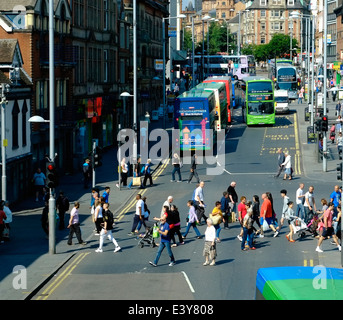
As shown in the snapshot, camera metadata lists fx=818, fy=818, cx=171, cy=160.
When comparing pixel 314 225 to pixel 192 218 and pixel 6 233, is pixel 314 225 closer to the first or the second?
pixel 192 218

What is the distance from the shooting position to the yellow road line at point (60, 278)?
67.3 feet

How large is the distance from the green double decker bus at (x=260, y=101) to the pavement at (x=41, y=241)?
1632 cm

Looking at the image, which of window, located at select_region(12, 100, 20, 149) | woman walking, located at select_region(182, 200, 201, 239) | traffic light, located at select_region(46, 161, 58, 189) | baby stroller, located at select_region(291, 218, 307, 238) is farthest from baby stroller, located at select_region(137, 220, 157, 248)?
window, located at select_region(12, 100, 20, 149)

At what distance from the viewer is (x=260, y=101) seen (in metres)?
65.2

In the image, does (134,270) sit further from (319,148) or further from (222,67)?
(222,67)

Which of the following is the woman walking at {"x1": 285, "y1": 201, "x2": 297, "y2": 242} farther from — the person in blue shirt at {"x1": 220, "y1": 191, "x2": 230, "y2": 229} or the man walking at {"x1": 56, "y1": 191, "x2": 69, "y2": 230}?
the man walking at {"x1": 56, "y1": 191, "x2": 69, "y2": 230}

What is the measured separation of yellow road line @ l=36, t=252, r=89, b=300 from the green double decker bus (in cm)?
4088

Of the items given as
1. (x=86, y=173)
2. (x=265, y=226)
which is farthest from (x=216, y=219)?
(x=86, y=173)

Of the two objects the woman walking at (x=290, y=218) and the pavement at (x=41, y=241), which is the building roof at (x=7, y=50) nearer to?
the pavement at (x=41, y=241)

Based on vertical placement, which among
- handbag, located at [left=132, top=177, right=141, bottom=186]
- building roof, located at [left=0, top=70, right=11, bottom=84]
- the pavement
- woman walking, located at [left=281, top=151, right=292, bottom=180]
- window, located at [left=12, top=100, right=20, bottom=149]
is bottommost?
the pavement

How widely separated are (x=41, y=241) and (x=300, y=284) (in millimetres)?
16849

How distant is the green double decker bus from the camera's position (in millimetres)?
65000

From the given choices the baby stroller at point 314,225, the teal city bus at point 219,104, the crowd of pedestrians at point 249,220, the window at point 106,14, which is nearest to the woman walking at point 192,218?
the crowd of pedestrians at point 249,220
